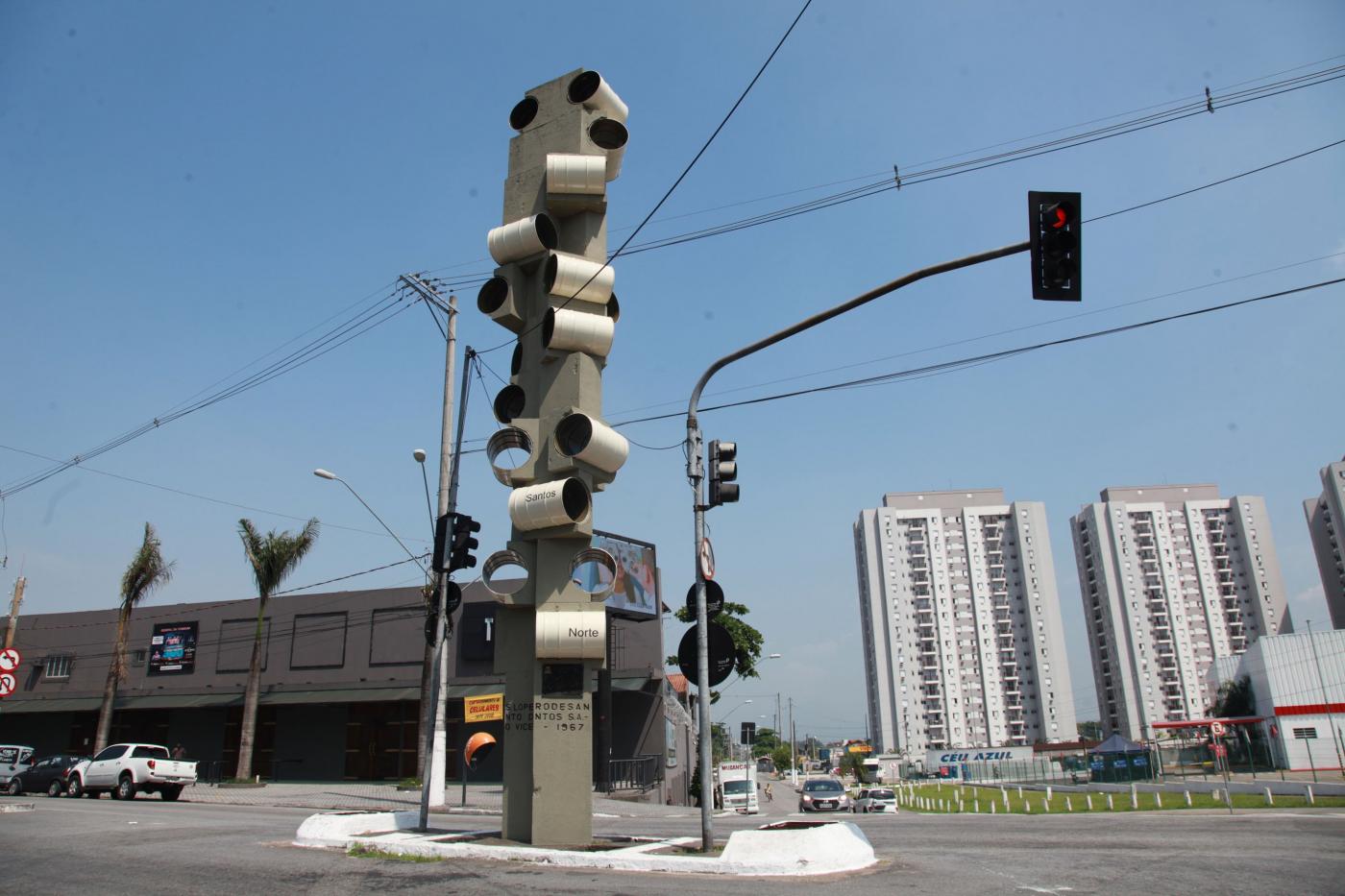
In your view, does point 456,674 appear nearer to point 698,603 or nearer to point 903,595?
point 698,603

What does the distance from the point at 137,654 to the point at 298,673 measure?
974 centimetres

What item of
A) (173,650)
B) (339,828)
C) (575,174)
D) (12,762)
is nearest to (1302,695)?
(575,174)

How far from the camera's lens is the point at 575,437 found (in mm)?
12273

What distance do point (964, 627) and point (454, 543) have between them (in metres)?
118

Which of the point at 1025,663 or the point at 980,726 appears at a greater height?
the point at 1025,663

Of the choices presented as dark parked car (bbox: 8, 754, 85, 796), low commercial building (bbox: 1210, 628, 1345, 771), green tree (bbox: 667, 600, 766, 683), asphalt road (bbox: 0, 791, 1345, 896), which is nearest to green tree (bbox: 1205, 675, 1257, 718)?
low commercial building (bbox: 1210, 628, 1345, 771)

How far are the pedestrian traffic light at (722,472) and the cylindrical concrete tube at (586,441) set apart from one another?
5.59 ft

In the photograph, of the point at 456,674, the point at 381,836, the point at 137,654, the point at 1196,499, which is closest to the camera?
the point at 381,836

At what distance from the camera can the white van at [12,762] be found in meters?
26.3


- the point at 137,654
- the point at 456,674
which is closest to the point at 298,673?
the point at 456,674

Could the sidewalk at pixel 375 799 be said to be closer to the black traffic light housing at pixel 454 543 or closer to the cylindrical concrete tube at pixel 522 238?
the black traffic light housing at pixel 454 543

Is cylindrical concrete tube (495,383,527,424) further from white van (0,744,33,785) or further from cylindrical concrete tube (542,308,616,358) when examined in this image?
white van (0,744,33,785)

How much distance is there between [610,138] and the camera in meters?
14.1

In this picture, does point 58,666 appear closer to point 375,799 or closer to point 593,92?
point 375,799
